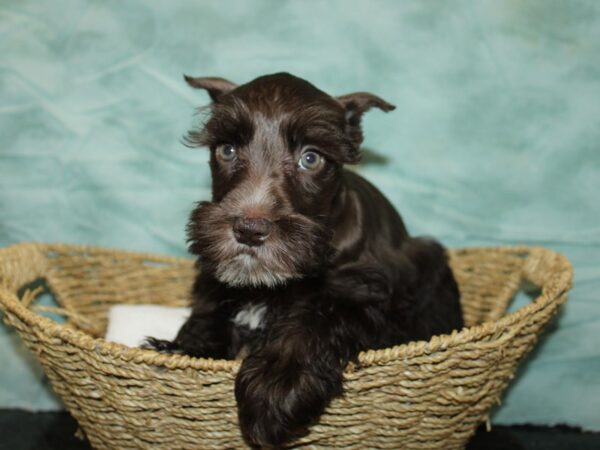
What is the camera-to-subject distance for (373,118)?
3.72 meters

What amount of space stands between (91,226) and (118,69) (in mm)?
921

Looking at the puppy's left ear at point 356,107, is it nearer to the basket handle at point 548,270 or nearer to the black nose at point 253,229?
the black nose at point 253,229

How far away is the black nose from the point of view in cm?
216

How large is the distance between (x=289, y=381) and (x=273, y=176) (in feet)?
2.43

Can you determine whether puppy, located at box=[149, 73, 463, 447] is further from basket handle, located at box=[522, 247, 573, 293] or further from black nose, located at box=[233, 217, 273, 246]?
basket handle, located at box=[522, 247, 573, 293]

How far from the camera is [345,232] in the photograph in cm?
277

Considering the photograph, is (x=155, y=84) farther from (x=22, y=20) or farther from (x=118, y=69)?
(x=22, y=20)

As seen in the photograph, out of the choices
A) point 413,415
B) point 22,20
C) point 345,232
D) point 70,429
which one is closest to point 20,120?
point 22,20

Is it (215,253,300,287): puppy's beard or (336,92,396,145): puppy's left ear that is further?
(336,92,396,145): puppy's left ear

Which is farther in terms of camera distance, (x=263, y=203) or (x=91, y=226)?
(x=91, y=226)

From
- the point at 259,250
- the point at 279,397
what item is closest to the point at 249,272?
the point at 259,250

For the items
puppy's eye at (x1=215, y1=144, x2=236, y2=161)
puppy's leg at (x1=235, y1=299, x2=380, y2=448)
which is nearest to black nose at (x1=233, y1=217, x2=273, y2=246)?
puppy's leg at (x1=235, y1=299, x2=380, y2=448)

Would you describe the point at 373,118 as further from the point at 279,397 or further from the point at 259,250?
the point at 279,397

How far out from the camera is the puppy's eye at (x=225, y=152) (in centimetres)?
260
